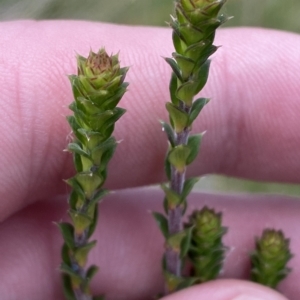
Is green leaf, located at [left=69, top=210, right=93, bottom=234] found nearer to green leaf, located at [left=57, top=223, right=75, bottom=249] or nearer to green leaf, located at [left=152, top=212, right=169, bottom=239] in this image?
green leaf, located at [left=57, top=223, right=75, bottom=249]

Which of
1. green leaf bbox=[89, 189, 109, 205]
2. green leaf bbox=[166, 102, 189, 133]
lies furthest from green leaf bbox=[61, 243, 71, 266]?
green leaf bbox=[166, 102, 189, 133]

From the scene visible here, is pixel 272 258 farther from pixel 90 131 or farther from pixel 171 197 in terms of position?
pixel 90 131

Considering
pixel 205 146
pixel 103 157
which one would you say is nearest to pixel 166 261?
pixel 103 157

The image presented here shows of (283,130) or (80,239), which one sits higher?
(283,130)

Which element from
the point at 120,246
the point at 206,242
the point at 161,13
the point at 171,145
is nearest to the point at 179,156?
the point at 171,145

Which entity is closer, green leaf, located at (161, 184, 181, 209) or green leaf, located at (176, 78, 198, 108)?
green leaf, located at (176, 78, 198, 108)

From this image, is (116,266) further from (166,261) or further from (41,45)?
(41,45)
